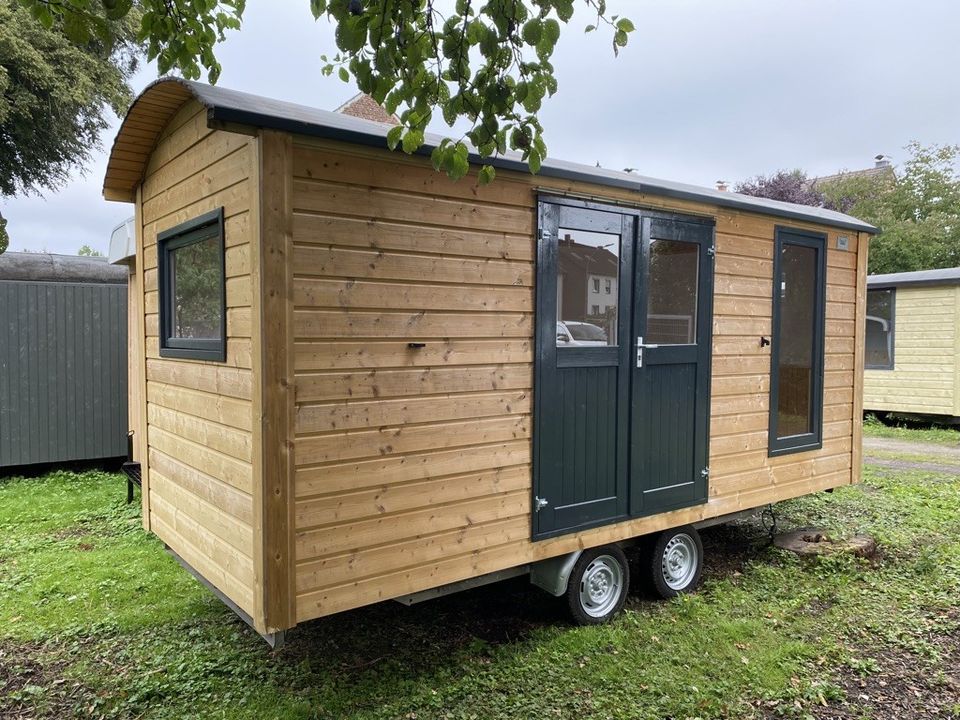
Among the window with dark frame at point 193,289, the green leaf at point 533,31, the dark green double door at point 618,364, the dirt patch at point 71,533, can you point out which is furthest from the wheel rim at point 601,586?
the dirt patch at point 71,533

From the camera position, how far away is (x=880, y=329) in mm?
11898

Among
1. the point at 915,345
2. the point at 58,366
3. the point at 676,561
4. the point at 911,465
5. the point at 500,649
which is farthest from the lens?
the point at 915,345

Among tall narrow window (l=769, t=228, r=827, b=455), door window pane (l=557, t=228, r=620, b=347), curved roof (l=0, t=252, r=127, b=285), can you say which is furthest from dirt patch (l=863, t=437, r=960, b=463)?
curved roof (l=0, t=252, r=127, b=285)

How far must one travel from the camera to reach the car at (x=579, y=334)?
3.76 m

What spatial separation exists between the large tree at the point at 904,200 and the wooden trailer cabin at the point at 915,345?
31.8 feet

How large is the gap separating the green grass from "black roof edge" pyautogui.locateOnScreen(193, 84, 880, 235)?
6.44 meters

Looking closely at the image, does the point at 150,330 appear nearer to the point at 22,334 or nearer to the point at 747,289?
the point at 747,289

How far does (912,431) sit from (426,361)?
36.3 feet

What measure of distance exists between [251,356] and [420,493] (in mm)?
1018

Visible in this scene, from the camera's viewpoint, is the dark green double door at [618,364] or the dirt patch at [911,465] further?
the dirt patch at [911,465]

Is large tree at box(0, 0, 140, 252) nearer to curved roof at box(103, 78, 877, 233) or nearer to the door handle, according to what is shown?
curved roof at box(103, 78, 877, 233)

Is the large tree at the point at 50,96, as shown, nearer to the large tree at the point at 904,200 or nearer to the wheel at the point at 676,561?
the wheel at the point at 676,561

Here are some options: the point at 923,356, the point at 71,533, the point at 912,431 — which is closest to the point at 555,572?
the point at 71,533

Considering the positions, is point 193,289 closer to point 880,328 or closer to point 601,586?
point 601,586
